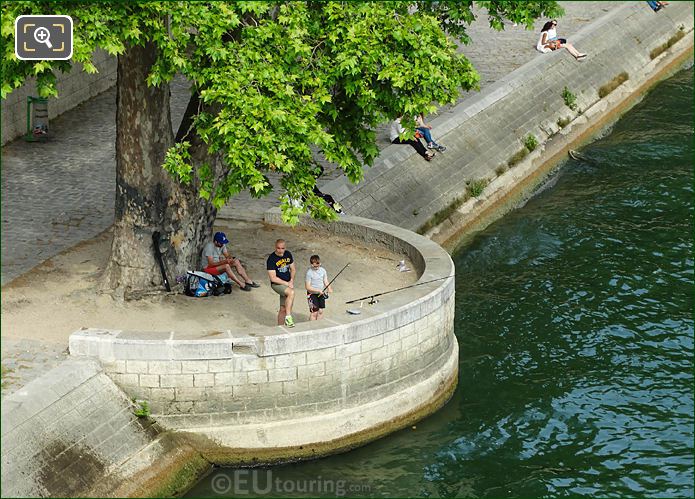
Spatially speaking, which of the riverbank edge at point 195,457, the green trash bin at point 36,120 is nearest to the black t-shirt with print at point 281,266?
the riverbank edge at point 195,457

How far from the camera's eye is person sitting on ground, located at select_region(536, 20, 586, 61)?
40594 mm

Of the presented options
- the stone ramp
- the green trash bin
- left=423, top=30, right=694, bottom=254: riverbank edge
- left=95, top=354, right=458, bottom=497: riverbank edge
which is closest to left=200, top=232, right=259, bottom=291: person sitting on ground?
left=95, top=354, right=458, bottom=497: riverbank edge

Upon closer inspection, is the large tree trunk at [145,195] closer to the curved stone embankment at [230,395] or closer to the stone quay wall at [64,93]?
the curved stone embankment at [230,395]

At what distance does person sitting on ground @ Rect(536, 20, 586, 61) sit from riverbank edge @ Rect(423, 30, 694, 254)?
178 cm

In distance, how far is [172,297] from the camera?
75.5ft

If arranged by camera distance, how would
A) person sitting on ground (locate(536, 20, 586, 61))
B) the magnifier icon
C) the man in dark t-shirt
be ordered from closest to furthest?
the magnifier icon → the man in dark t-shirt → person sitting on ground (locate(536, 20, 586, 61))

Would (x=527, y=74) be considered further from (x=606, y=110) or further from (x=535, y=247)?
(x=535, y=247)

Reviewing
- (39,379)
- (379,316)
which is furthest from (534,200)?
(39,379)

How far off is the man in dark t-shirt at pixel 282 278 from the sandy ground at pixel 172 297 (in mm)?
562

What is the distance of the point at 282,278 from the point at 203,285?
6.42 feet

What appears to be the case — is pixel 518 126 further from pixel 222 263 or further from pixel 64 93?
pixel 222 263

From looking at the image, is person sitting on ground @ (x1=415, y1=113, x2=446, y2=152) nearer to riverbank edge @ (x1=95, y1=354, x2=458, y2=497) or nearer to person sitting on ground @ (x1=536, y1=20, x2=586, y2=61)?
person sitting on ground @ (x1=536, y1=20, x2=586, y2=61)

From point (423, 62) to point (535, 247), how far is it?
10.9m

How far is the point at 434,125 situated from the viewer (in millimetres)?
34406
